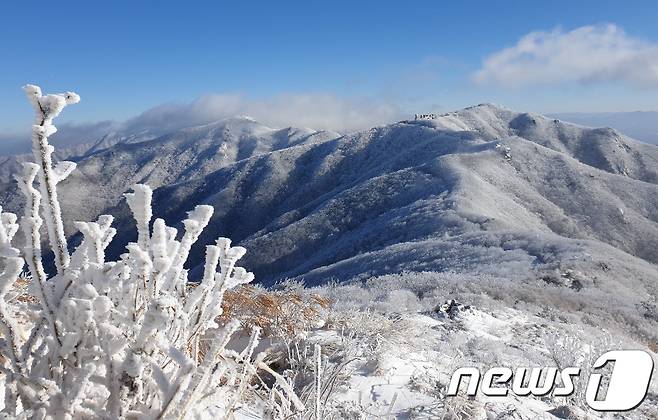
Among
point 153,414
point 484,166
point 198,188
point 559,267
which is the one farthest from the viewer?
point 198,188

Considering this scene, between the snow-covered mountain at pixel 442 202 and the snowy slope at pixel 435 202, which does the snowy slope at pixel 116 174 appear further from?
the snowy slope at pixel 435 202

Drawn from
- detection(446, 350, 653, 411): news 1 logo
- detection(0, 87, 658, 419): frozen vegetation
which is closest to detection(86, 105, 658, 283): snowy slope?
detection(0, 87, 658, 419): frozen vegetation

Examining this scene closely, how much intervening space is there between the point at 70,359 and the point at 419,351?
14.3ft

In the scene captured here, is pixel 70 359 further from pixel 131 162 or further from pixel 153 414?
pixel 131 162

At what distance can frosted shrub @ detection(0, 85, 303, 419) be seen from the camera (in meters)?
1.21

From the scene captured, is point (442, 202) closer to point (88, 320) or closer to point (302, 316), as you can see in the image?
point (302, 316)

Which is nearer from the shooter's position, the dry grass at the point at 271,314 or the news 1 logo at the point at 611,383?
the news 1 logo at the point at 611,383

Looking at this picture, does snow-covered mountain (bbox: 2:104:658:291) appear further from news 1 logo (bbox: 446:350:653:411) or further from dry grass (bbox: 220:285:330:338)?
dry grass (bbox: 220:285:330:338)

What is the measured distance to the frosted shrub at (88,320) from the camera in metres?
1.21

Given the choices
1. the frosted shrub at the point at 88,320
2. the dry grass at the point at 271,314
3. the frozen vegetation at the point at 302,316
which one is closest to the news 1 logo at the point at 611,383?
the frozen vegetation at the point at 302,316

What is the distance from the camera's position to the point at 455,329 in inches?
284

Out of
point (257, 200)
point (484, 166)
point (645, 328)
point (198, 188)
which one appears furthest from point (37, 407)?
point (198, 188)

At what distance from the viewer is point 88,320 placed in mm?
1260

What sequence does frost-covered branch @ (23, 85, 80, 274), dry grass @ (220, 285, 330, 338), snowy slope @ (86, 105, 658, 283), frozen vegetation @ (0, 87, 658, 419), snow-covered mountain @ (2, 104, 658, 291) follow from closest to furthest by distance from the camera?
frost-covered branch @ (23, 85, 80, 274) < frozen vegetation @ (0, 87, 658, 419) < dry grass @ (220, 285, 330, 338) < snow-covered mountain @ (2, 104, 658, 291) < snowy slope @ (86, 105, 658, 283)
